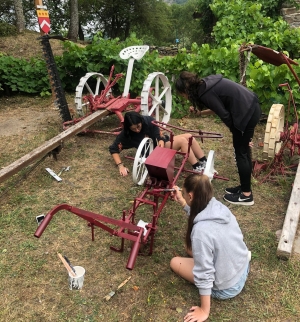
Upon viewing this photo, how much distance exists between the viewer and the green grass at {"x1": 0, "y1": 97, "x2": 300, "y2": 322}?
217cm

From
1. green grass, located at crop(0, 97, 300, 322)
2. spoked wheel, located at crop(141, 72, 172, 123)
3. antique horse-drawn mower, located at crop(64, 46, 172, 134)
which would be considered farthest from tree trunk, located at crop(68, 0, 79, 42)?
green grass, located at crop(0, 97, 300, 322)

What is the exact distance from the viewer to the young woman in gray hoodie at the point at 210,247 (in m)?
1.94

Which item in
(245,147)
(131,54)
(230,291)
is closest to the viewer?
(230,291)

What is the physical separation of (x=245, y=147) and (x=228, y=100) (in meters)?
0.52

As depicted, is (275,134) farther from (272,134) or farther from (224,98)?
(224,98)

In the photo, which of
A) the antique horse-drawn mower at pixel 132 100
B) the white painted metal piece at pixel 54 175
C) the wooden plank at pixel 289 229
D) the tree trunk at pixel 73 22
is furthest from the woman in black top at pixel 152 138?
the tree trunk at pixel 73 22

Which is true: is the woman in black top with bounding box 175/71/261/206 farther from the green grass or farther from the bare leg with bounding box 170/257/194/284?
the bare leg with bounding box 170/257/194/284

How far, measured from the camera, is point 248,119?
2.89 metres

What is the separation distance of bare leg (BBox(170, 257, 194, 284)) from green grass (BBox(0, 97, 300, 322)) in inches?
2.9

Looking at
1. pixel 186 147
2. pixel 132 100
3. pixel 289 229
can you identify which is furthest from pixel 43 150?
pixel 289 229

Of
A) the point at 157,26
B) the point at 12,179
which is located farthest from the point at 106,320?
the point at 157,26

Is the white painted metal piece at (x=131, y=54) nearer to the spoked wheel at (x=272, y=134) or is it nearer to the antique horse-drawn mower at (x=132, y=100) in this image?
the antique horse-drawn mower at (x=132, y=100)

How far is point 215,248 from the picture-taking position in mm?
1961

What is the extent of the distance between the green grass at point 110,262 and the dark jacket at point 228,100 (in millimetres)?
945
